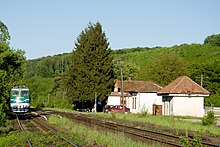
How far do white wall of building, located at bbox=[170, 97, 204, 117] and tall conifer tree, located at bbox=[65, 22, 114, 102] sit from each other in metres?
15.8

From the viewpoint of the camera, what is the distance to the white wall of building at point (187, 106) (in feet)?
164

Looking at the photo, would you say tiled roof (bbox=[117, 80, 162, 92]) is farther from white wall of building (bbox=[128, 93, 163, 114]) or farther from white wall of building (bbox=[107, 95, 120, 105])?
white wall of building (bbox=[107, 95, 120, 105])

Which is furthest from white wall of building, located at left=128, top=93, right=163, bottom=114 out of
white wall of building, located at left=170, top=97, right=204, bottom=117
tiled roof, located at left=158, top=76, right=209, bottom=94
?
white wall of building, located at left=170, top=97, right=204, bottom=117

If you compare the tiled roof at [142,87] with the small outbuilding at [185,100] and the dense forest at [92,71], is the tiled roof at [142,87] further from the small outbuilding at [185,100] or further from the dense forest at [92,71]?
the small outbuilding at [185,100]

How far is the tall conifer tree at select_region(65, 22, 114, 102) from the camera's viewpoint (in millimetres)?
62625

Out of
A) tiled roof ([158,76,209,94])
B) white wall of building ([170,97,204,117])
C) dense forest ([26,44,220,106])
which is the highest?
dense forest ([26,44,220,106])

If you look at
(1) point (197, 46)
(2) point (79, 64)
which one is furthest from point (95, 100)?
(1) point (197, 46)

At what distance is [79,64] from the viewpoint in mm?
63875

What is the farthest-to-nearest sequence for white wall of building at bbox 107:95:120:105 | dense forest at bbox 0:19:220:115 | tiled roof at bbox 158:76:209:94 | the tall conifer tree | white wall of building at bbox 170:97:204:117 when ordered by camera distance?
white wall of building at bbox 107:95:120:105 < the tall conifer tree < tiled roof at bbox 158:76:209:94 < white wall of building at bbox 170:97:204:117 < dense forest at bbox 0:19:220:115

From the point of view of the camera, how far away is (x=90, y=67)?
63625mm

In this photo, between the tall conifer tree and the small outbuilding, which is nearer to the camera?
the small outbuilding

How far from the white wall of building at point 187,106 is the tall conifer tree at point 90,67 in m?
15.8

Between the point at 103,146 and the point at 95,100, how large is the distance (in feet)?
152

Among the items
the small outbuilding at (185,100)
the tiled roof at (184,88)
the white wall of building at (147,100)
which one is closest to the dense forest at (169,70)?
the white wall of building at (147,100)
